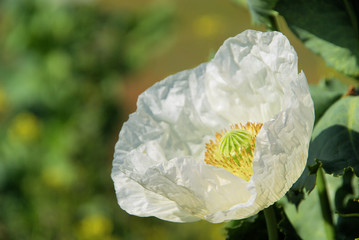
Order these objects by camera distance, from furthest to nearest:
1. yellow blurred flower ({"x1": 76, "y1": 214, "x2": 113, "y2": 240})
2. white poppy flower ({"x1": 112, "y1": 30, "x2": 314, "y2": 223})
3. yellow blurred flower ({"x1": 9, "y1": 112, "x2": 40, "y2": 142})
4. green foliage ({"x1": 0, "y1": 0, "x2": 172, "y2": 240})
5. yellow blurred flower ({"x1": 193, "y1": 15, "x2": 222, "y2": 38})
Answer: yellow blurred flower ({"x1": 193, "y1": 15, "x2": 222, "y2": 38}), yellow blurred flower ({"x1": 9, "y1": 112, "x2": 40, "y2": 142}), green foliage ({"x1": 0, "y1": 0, "x2": 172, "y2": 240}), yellow blurred flower ({"x1": 76, "y1": 214, "x2": 113, "y2": 240}), white poppy flower ({"x1": 112, "y1": 30, "x2": 314, "y2": 223})

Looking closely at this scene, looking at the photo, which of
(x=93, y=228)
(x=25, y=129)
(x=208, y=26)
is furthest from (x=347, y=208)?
(x=208, y=26)

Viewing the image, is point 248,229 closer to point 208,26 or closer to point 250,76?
point 250,76

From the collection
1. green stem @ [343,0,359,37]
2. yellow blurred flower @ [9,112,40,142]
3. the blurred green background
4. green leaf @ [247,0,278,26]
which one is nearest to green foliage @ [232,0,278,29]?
green leaf @ [247,0,278,26]

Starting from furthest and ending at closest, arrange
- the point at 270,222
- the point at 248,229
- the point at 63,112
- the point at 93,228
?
the point at 63,112 < the point at 93,228 < the point at 248,229 < the point at 270,222

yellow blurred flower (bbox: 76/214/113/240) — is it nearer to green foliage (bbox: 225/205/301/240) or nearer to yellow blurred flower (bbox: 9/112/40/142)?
yellow blurred flower (bbox: 9/112/40/142)

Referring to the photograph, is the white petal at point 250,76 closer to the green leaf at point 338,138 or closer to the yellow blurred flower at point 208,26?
the green leaf at point 338,138

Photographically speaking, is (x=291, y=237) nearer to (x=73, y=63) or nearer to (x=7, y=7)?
(x=73, y=63)
